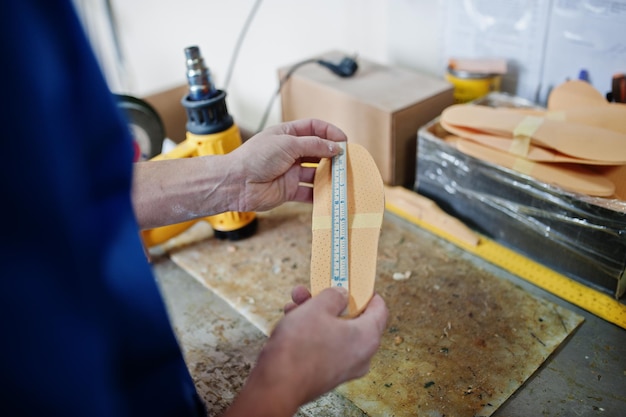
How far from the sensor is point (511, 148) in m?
0.79

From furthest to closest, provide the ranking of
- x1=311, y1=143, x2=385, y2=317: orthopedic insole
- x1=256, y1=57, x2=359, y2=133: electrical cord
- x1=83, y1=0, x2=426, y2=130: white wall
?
1. x1=83, y1=0, x2=426, y2=130: white wall
2. x1=256, y1=57, x2=359, y2=133: electrical cord
3. x1=311, y1=143, x2=385, y2=317: orthopedic insole

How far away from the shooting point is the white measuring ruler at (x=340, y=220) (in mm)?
600

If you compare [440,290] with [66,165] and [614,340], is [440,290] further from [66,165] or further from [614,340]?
[66,165]

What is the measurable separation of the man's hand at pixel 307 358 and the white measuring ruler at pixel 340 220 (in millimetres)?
91

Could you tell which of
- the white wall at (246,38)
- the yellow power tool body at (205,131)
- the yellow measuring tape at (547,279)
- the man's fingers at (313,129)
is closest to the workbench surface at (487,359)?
the yellow measuring tape at (547,279)

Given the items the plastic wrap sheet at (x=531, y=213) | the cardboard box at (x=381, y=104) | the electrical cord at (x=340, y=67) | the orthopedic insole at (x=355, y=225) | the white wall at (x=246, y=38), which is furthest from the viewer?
the white wall at (x=246, y=38)

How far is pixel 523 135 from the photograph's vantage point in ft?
2.56

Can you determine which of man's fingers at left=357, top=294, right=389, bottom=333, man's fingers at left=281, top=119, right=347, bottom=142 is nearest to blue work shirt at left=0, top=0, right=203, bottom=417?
man's fingers at left=357, top=294, right=389, bottom=333

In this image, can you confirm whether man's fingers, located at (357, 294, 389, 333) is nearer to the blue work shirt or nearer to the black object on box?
the blue work shirt

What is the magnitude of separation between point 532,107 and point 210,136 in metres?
0.58

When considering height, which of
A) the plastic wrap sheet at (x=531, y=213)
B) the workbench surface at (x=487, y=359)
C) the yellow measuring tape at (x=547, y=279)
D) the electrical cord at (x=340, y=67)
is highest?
the electrical cord at (x=340, y=67)

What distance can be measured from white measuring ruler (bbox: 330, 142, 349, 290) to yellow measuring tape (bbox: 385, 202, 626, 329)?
10.1 inches

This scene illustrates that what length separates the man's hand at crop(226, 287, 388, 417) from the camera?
16.0 inches

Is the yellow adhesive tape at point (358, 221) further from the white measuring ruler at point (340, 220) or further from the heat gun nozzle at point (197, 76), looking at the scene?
the heat gun nozzle at point (197, 76)
